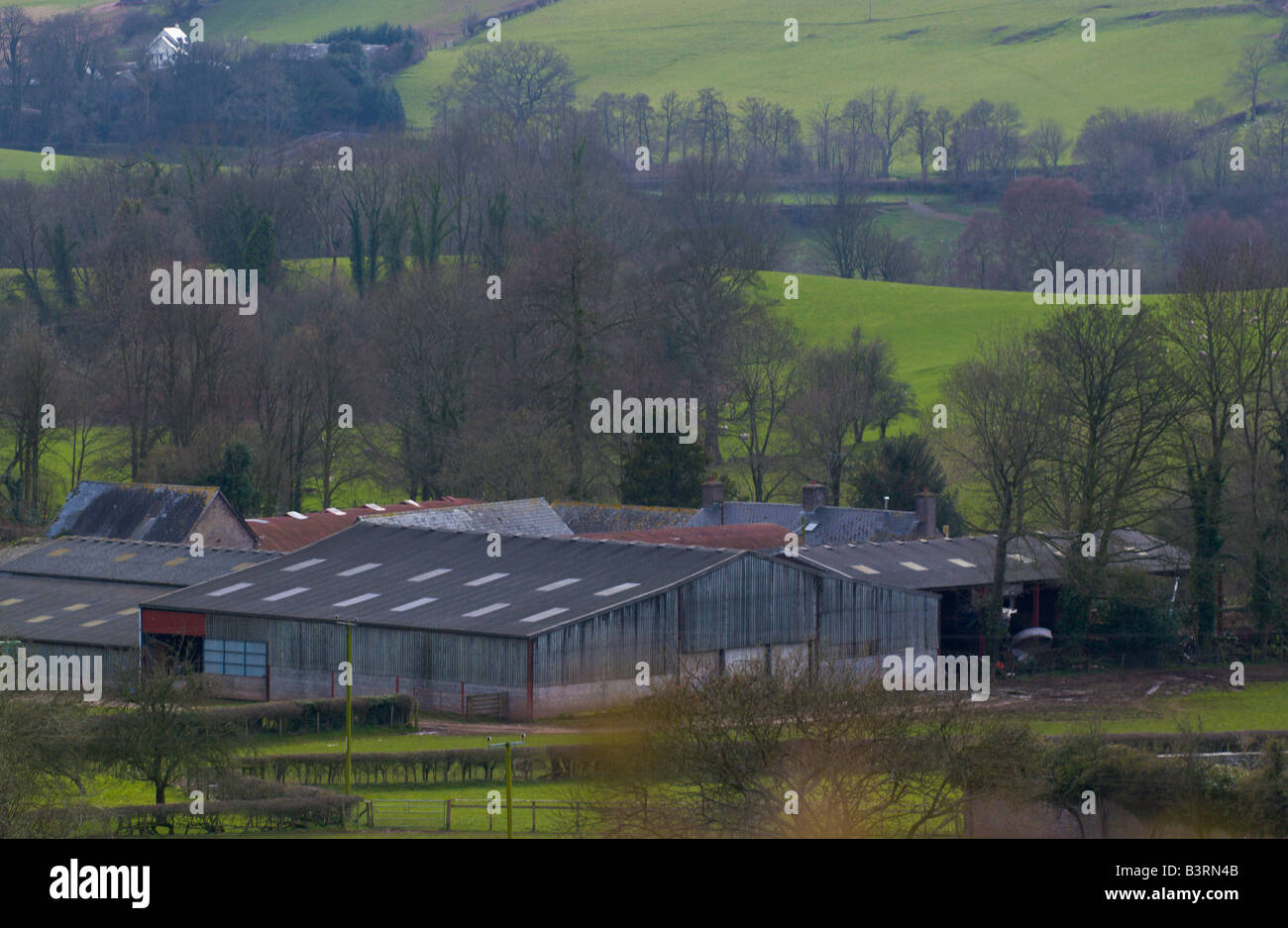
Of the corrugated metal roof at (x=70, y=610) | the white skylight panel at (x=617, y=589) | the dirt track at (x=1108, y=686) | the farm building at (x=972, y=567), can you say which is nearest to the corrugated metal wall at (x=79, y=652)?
the corrugated metal roof at (x=70, y=610)

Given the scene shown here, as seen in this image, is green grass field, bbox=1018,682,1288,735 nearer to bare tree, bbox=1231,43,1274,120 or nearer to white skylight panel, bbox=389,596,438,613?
white skylight panel, bbox=389,596,438,613

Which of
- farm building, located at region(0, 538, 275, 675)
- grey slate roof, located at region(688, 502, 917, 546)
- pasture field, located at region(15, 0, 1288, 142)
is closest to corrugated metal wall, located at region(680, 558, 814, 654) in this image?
grey slate roof, located at region(688, 502, 917, 546)

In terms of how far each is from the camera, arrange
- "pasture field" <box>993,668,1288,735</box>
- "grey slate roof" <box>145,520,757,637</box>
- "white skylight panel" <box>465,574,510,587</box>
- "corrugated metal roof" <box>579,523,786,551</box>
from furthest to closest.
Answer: "corrugated metal roof" <box>579,523,786,551</box> → "white skylight panel" <box>465,574,510,587</box> → "grey slate roof" <box>145,520,757,637</box> → "pasture field" <box>993,668,1288,735</box>

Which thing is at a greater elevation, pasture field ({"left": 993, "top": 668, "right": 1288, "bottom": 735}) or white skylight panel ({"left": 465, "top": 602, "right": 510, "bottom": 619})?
white skylight panel ({"left": 465, "top": 602, "right": 510, "bottom": 619})

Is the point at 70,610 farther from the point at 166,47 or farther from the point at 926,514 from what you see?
the point at 166,47

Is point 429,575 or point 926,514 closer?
point 429,575

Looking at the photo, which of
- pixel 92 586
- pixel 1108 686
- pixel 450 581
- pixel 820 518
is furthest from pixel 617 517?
pixel 1108 686

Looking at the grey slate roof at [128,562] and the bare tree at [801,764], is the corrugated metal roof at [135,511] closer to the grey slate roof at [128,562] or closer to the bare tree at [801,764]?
the grey slate roof at [128,562]
